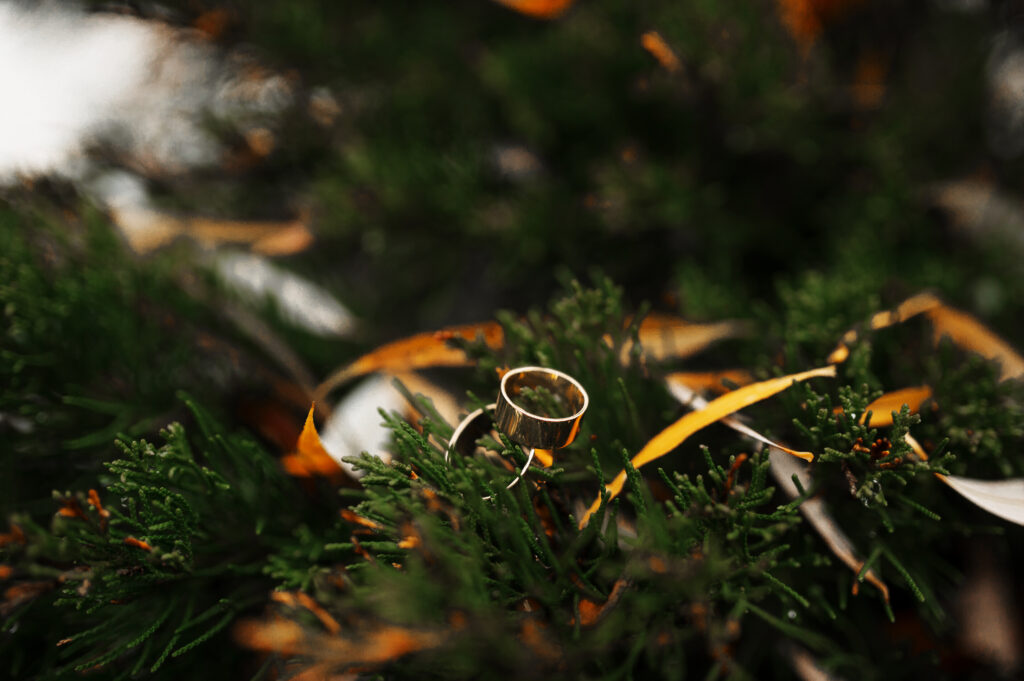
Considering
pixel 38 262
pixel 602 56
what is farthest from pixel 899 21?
pixel 38 262

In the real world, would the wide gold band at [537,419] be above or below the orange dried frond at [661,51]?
below

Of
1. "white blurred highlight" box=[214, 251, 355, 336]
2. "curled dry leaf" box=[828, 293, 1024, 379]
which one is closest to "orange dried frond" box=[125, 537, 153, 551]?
"white blurred highlight" box=[214, 251, 355, 336]

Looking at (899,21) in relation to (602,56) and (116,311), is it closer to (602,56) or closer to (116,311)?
(602,56)

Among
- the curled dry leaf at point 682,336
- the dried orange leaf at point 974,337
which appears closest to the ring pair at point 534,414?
the curled dry leaf at point 682,336

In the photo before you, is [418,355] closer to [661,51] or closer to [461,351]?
[461,351]

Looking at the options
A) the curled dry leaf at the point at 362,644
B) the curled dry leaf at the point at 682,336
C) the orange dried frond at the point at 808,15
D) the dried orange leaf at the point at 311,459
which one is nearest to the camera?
the curled dry leaf at the point at 362,644

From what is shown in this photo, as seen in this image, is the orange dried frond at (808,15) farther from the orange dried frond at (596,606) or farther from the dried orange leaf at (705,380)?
the orange dried frond at (596,606)

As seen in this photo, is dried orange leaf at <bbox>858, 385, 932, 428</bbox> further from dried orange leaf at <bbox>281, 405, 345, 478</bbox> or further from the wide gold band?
dried orange leaf at <bbox>281, 405, 345, 478</bbox>
